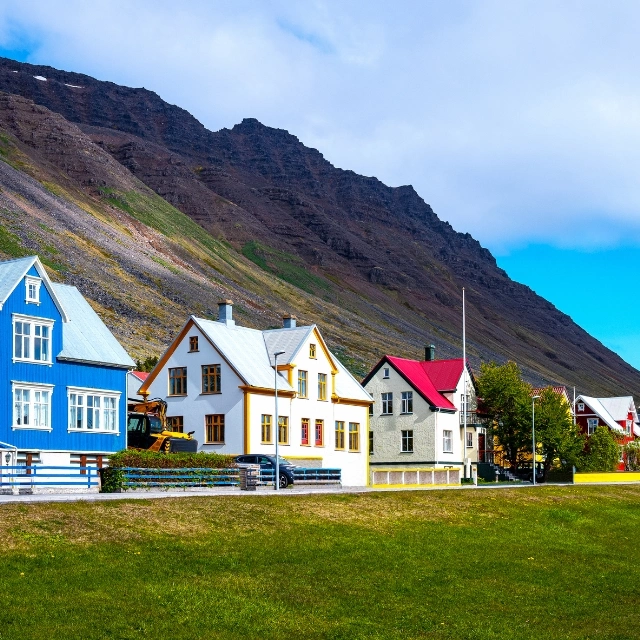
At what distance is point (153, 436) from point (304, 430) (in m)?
12.2

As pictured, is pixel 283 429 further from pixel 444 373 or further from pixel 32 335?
pixel 444 373

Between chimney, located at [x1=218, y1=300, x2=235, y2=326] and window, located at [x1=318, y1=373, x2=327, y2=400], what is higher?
chimney, located at [x1=218, y1=300, x2=235, y2=326]

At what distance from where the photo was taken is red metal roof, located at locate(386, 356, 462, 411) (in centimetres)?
8119

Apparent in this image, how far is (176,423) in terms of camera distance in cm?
6438

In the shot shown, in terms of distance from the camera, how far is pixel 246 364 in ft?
208

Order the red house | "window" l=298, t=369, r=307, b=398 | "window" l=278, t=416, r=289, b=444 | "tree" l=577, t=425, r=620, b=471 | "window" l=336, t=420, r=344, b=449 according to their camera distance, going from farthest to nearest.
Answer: the red house → "tree" l=577, t=425, r=620, b=471 → "window" l=336, t=420, r=344, b=449 → "window" l=298, t=369, r=307, b=398 → "window" l=278, t=416, r=289, b=444

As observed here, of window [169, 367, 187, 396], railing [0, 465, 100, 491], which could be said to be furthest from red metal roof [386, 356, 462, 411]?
railing [0, 465, 100, 491]

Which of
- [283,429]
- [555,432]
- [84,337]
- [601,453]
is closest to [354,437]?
[283,429]

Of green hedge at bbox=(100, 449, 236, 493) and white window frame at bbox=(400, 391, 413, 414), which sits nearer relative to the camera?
green hedge at bbox=(100, 449, 236, 493)

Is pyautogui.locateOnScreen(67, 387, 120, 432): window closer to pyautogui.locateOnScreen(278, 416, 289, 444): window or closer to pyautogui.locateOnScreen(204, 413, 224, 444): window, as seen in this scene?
pyautogui.locateOnScreen(204, 413, 224, 444): window

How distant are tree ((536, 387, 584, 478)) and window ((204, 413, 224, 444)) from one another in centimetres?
3760

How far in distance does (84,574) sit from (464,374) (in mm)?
62904

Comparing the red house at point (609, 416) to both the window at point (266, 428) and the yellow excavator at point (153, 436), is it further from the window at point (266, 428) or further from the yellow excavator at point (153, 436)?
the yellow excavator at point (153, 436)

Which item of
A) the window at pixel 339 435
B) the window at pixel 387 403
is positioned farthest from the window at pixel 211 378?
the window at pixel 387 403
